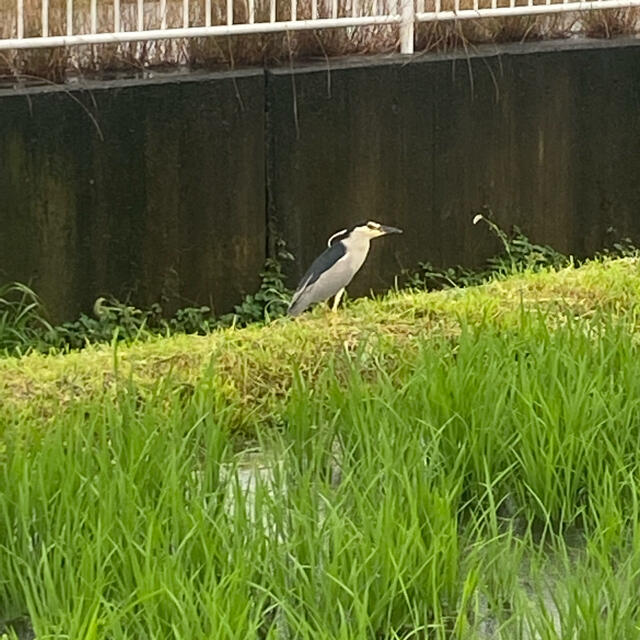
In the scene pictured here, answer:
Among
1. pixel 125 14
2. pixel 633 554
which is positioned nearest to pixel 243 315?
pixel 125 14

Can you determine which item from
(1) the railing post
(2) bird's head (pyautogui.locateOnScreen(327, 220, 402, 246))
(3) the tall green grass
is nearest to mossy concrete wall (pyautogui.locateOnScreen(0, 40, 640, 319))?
(1) the railing post

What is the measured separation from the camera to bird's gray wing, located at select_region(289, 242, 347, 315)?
595 centimetres

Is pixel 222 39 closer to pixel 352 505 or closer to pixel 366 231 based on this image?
pixel 366 231

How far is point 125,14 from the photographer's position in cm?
655

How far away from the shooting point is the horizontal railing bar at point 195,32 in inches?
244

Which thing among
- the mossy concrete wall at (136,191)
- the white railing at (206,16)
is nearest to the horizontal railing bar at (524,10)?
the white railing at (206,16)

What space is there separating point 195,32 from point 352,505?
3038mm

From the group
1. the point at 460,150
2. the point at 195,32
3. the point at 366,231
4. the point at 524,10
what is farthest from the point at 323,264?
the point at 524,10

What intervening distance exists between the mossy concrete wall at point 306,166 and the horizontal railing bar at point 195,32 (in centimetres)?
15

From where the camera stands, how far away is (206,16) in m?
6.64

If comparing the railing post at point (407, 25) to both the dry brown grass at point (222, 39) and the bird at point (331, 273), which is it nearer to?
the dry brown grass at point (222, 39)

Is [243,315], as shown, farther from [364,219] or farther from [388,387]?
[388,387]

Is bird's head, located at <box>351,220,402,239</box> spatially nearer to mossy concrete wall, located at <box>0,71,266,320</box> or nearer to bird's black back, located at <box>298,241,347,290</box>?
bird's black back, located at <box>298,241,347,290</box>

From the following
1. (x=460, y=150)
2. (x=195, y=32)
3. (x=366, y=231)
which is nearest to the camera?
(x=366, y=231)
